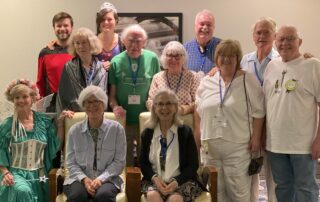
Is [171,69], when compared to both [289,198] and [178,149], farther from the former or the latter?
[289,198]

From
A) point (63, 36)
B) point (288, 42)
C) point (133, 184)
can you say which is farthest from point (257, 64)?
point (63, 36)

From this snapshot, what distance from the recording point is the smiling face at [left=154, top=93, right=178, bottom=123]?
3191 millimetres

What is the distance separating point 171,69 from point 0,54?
2.59 meters

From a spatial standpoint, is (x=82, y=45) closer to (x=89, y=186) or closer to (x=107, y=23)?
(x=107, y=23)

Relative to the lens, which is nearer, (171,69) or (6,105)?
(171,69)

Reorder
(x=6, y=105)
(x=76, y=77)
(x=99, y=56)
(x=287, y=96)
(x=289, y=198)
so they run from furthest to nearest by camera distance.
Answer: (x=6, y=105)
(x=99, y=56)
(x=76, y=77)
(x=289, y=198)
(x=287, y=96)

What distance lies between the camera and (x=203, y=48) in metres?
4.02

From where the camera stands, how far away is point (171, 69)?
3596 millimetres

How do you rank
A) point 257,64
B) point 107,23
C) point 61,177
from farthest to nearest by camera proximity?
point 107,23, point 257,64, point 61,177

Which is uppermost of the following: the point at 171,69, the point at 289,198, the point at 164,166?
the point at 171,69

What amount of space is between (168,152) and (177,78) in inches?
28.2

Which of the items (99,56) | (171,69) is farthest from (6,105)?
(171,69)

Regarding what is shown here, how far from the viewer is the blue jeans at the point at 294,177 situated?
3.11m

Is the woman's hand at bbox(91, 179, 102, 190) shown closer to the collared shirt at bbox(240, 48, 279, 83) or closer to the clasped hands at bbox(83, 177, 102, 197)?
the clasped hands at bbox(83, 177, 102, 197)
